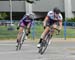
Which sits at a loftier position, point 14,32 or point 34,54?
point 34,54

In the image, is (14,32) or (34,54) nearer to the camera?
(34,54)

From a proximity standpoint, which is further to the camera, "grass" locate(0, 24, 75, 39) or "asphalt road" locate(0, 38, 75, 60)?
"grass" locate(0, 24, 75, 39)

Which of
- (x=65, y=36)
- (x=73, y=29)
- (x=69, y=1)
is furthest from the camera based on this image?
(x=69, y=1)

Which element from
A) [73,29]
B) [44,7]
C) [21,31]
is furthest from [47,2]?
[21,31]

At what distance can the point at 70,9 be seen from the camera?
72.0 metres

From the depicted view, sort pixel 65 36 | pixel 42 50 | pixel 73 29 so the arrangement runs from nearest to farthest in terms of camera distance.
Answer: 1. pixel 42 50
2. pixel 65 36
3. pixel 73 29

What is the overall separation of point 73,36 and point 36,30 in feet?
9.24

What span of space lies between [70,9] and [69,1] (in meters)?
1.54

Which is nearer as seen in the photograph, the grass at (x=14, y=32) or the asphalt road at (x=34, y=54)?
the asphalt road at (x=34, y=54)

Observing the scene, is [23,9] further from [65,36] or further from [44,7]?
[65,36]

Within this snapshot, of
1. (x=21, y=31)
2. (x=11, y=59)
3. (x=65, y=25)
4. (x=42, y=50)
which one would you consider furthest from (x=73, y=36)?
(x=11, y=59)

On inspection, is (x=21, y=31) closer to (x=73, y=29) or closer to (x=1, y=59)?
(x=1, y=59)

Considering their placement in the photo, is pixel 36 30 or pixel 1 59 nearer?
pixel 1 59

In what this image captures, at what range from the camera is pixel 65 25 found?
26.9 metres
